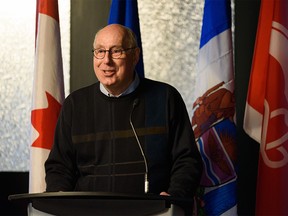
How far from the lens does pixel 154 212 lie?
1690 mm

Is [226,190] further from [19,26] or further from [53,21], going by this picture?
[19,26]

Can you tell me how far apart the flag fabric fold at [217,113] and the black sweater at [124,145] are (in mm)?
647

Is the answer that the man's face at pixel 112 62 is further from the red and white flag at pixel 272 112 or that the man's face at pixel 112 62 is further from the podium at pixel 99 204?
the red and white flag at pixel 272 112

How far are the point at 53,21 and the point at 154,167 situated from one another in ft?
4.20

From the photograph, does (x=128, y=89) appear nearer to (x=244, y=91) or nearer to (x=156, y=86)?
(x=156, y=86)

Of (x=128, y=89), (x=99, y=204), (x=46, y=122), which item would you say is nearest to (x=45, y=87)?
(x=46, y=122)

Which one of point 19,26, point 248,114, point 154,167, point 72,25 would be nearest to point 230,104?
point 248,114

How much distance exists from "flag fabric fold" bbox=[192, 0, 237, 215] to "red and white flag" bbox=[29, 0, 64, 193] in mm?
771

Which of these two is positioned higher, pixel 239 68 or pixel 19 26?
pixel 19 26

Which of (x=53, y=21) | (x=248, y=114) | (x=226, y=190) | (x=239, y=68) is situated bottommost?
(x=226, y=190)

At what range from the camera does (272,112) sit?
2934 mm

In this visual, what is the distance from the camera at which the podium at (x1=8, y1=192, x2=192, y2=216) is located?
5.18ft

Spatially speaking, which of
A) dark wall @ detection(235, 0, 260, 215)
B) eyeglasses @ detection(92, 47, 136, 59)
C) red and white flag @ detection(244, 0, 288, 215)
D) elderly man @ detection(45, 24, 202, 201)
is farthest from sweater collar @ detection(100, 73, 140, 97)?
dark wall @ detection(235, 0, 260, 215)

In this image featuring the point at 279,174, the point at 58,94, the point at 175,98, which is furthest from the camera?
the point at 58,94
